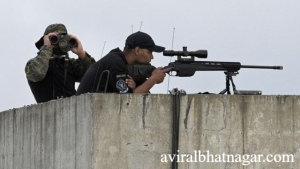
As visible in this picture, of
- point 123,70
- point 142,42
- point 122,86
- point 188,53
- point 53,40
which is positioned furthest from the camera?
point 53,40

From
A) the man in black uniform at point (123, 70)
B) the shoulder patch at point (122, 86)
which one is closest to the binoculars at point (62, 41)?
the man in black uniform at point (123, 70)

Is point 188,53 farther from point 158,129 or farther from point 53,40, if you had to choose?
point 53,40

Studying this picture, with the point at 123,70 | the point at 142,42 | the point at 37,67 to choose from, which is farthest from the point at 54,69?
the point at 123,70

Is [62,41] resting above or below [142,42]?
above

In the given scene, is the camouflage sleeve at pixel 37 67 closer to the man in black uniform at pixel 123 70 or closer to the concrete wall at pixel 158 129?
the man in black uniform at pixel 123 70

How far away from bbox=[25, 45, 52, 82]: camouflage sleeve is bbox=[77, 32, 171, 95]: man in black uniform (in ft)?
2.89

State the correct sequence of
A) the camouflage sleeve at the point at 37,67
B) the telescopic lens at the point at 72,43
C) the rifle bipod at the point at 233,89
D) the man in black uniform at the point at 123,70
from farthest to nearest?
the telescopic lens at the point at 72,43, the camouflage sleeve at the point at 37,67, the man in black uniform at the point at 123,70, the rifle bipod at the point at 233,89

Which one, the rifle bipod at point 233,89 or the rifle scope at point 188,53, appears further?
the rifle scope at point 188,53

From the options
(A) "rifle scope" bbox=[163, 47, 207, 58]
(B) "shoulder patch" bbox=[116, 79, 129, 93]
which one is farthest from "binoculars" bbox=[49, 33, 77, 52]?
(B) "shoulder patch" bbox=[116, 79, 129, 93]

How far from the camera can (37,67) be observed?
11.9m

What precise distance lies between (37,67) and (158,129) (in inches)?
98.5

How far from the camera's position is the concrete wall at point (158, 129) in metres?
9.67

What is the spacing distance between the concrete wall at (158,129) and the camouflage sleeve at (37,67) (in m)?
1.38

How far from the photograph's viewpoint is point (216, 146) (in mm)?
9977
